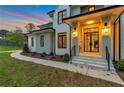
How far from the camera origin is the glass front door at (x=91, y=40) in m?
11.9

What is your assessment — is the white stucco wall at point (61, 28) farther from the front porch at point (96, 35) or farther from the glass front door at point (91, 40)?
the glass front door at point (91, 40)

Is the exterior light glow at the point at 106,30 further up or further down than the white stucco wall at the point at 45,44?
further up

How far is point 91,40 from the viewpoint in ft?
40.5

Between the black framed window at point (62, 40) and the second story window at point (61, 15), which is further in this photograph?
the second story window at point (61, 15)

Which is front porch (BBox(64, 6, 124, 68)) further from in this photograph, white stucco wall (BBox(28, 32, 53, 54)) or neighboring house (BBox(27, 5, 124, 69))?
white stucco wall (BBox(28, 32, 53, 54))

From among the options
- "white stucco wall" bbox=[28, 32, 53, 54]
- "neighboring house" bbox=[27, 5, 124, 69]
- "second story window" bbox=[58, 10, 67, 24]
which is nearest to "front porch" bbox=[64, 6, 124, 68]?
"neighboring house" bbox=[27, 5, 124, 69]

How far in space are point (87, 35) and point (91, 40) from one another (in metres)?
0.66

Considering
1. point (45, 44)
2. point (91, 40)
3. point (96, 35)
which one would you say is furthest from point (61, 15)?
point (96, 35)

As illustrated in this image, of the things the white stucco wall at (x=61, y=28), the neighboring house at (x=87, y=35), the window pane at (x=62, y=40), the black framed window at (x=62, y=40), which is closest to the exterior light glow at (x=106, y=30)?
the neighboring house at (x=87, y=35)
